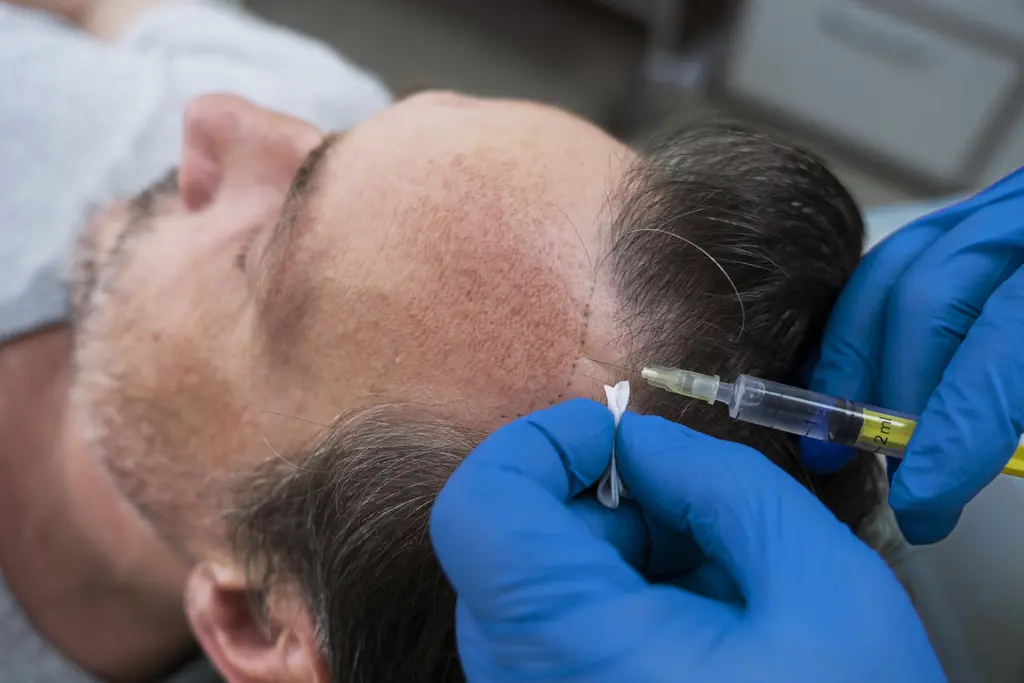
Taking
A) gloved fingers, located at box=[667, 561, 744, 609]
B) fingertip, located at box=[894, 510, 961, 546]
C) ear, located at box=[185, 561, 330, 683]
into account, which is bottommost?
ear, located at box=[185, 561, 330, 683]

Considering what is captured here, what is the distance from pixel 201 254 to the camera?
0.82 m

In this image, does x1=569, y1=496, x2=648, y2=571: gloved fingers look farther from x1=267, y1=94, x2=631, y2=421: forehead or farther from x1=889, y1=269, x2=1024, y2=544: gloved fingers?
x1=889, y1=269, x2=1024, y2=544: gloved fingers

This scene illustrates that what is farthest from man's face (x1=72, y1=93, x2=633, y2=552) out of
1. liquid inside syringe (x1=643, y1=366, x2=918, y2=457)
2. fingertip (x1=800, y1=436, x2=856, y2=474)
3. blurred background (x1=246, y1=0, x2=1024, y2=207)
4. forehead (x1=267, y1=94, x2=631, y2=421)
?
blurred background (x1=246, y1=0, x2=1024, y2=207)

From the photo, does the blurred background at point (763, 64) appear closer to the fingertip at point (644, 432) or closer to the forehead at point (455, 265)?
the forehead at point (455, 265)

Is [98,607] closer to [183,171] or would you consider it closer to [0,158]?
[183,171]

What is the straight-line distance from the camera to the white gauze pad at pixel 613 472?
1.96 ft

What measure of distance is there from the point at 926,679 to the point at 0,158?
1.28 meters

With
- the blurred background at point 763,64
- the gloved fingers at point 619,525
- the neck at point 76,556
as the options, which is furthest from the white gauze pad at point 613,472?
the blurred background at point 763,64

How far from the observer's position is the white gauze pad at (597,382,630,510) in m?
0.60

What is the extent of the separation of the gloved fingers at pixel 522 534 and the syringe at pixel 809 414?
116 millimetres

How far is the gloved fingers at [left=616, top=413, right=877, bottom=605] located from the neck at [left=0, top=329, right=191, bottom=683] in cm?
61

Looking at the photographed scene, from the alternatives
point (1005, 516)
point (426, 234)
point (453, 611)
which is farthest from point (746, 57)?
point (453, 611)

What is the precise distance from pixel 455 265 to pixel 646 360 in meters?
0.18

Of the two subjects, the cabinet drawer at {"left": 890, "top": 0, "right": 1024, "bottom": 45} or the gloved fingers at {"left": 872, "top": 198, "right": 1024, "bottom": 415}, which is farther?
the cabinet drawer at {"left": 890, "top": 0, "right": 1024, "bottom": 45}
